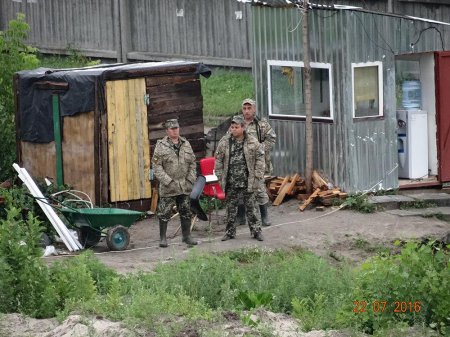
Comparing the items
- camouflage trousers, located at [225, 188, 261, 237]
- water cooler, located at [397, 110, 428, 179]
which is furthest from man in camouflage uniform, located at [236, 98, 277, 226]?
water cooler, located at [397, 110, 428, 179]

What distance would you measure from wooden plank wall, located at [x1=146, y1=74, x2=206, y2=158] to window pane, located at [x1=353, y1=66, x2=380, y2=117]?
2.57 metres

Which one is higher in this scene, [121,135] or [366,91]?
[366,91]

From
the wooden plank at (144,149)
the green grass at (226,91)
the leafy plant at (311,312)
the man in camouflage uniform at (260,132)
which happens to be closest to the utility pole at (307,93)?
the man in camouflage uniform at (260,132)

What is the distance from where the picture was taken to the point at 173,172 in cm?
1700

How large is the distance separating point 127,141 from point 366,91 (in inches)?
152

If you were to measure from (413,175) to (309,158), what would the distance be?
6.31 ft

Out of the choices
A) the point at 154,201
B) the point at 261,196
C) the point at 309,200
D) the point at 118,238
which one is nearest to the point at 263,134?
the point at 261,196

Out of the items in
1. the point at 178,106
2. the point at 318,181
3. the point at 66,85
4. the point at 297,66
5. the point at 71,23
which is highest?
the point at 71,23

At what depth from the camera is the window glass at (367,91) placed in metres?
19.3

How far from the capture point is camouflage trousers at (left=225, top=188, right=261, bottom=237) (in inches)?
680

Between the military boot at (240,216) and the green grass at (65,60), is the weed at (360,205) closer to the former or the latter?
the military boot at (240,216)

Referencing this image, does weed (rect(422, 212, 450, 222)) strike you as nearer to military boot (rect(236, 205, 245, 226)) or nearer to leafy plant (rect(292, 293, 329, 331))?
military boot (rect(236, 205, 245, 226))

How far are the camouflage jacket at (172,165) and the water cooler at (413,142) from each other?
4576mm

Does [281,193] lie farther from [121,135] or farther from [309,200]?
[121,135]
